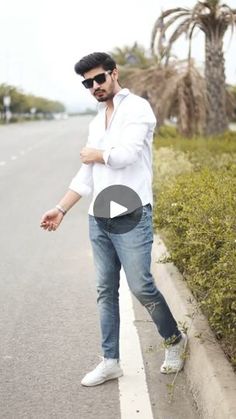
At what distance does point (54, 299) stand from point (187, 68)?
54.9 feet

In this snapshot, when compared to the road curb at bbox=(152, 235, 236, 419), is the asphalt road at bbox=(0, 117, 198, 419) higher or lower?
lower

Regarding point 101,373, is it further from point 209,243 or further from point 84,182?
point 84,182

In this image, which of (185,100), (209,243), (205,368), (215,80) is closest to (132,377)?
(205,368)

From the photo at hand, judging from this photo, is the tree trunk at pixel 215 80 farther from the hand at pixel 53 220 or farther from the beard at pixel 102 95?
the beard at pixel 102 95

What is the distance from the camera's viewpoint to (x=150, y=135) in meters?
3.93

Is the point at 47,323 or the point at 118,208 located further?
the point at 47,323

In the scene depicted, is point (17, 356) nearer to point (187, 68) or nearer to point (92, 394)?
point (92, 394)

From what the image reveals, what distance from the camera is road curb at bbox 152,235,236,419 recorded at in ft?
11.3

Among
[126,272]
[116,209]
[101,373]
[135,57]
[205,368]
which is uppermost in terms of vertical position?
[116,209]

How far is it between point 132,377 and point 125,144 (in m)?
1.43

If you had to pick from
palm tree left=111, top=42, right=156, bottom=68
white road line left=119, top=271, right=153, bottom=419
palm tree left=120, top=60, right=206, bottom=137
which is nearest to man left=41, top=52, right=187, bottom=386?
white road line left=119, top=271, right=153, bottom=419

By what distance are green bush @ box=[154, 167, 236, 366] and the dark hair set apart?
115 centimetres

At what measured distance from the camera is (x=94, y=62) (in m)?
3.84

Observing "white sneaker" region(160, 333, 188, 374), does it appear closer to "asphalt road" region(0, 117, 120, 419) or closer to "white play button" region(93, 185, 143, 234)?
"asphalt road" region(0, 117, 120, 419)
